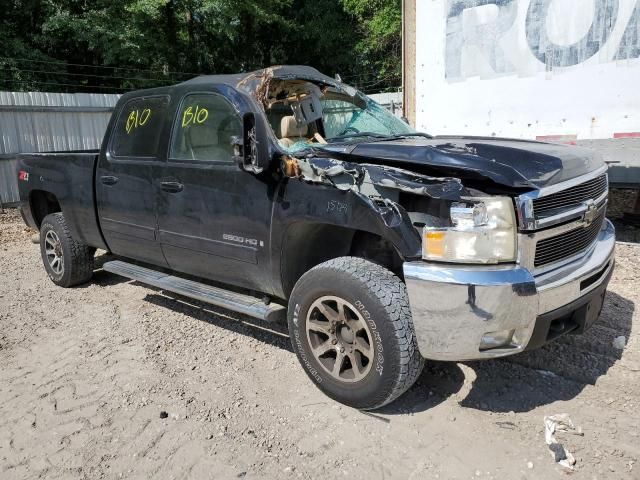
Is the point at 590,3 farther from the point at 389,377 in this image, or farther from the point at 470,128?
the point at 389,377

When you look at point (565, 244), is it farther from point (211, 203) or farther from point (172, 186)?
point (172, 186)

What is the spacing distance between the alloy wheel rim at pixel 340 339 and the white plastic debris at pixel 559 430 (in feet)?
3.29

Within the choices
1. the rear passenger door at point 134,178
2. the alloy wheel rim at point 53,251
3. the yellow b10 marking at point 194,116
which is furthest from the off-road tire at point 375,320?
the alloy wheel rim at point 53,251

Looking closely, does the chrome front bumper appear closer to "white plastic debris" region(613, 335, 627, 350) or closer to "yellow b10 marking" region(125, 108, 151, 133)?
"white plastic debris" region(613, 335, 627, 350)

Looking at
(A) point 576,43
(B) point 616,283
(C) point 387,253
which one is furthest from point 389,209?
(A) point 576,43

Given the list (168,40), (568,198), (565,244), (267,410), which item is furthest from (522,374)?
(168,40)

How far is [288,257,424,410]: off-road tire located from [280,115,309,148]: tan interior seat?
1.09m

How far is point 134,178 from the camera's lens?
4441mm

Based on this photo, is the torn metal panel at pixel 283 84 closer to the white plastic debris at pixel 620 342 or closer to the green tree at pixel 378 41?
the white plastic debris at pixel 620 342

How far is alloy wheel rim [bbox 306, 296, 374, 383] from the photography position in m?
3.09

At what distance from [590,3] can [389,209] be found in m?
4.13

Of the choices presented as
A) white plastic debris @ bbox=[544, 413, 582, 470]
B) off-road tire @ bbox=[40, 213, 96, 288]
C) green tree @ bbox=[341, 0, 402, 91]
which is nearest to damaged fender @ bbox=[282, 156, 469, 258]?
white plastic debris @ bbox=[544, 413, 582, 470]

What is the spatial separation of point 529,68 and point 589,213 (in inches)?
136

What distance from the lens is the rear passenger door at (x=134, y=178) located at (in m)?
4.32
